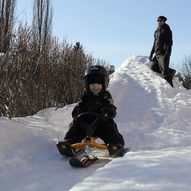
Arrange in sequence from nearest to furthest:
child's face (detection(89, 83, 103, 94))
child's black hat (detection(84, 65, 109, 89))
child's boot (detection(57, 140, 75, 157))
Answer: child's boot (detection(57, 140, 75, 157)) → child's face (detection(89, 83, 103, 94)) → child's black hat (detection(84, 65, 109, 89))

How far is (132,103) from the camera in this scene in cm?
1120

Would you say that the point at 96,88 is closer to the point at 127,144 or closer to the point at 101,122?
the point at 101,122

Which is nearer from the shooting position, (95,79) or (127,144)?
Answer: (95,79)

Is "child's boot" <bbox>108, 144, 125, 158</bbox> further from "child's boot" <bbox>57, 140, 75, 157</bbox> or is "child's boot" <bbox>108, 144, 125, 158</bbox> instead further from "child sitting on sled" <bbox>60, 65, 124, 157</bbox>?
"child's boot" <bbox>57, 140, 75, 157</bbox>

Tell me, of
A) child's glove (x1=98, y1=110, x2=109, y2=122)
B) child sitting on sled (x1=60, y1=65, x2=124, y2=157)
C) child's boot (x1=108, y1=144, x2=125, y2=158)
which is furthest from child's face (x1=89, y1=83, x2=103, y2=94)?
child's boot (x1=108, y1=144, x2=125, y2=158)

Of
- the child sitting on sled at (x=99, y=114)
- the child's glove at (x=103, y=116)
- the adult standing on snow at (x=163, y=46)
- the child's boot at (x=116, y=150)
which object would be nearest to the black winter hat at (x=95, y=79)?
the child sitting on sled at (x=99, y=114)

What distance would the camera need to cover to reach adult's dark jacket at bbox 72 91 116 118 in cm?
666

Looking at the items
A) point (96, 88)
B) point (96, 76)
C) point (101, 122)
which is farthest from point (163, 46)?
point (101, 122)

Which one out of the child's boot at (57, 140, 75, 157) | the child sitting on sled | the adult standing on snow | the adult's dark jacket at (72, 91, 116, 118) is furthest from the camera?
the adult standing on snow

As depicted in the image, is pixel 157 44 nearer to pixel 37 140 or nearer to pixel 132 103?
pixel 132 103

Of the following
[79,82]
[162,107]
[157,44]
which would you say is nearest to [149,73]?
[157,44]

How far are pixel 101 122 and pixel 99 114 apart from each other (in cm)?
14

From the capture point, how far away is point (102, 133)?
661cm

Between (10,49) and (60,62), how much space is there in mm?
3432
